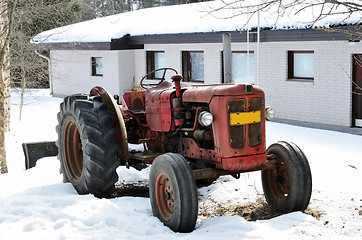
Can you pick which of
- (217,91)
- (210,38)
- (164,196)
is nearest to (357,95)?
(210,38)

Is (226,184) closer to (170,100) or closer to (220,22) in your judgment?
(170,100)

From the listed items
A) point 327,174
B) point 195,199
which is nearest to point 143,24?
point 327,174

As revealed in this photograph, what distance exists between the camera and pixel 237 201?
22.9 ft

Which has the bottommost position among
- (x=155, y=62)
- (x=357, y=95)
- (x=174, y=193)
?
(x=174, y=193)

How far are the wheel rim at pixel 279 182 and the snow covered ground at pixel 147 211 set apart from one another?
0.37 metres

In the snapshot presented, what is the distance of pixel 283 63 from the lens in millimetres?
15078

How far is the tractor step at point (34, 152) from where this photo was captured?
952 cm

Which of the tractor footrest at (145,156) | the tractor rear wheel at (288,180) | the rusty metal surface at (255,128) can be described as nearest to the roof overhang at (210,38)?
the tractor rear wheel at (288,180)

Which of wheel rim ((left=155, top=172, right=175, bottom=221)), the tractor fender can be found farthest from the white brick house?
wheel rim ((left=155, top=172, right=175, bottom=221))

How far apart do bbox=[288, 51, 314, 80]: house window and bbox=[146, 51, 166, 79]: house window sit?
599 cm

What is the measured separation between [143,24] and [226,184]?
13.3 m

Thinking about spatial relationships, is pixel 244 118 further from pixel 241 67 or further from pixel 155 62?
pixel 155 62

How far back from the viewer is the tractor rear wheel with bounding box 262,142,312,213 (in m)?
6.20

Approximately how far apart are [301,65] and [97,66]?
10.2m
